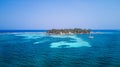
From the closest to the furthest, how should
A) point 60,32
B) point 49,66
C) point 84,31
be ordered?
point 49,66
point 60,32
point 84,31

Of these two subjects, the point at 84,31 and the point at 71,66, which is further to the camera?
the point at 84,31

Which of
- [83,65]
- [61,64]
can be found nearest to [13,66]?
[61,64]

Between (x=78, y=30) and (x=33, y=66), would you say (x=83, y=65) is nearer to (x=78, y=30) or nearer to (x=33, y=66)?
(x=33, y=66)

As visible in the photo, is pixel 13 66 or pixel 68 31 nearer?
pixel 13 66

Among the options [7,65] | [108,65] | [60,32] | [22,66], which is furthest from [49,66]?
[60,32]

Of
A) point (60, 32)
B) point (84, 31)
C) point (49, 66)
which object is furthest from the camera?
point (84, 31)

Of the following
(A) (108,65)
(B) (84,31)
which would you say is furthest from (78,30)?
(A) (108,65)

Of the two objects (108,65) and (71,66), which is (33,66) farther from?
(108,65)

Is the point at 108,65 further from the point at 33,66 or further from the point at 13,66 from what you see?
the point at 13,66
